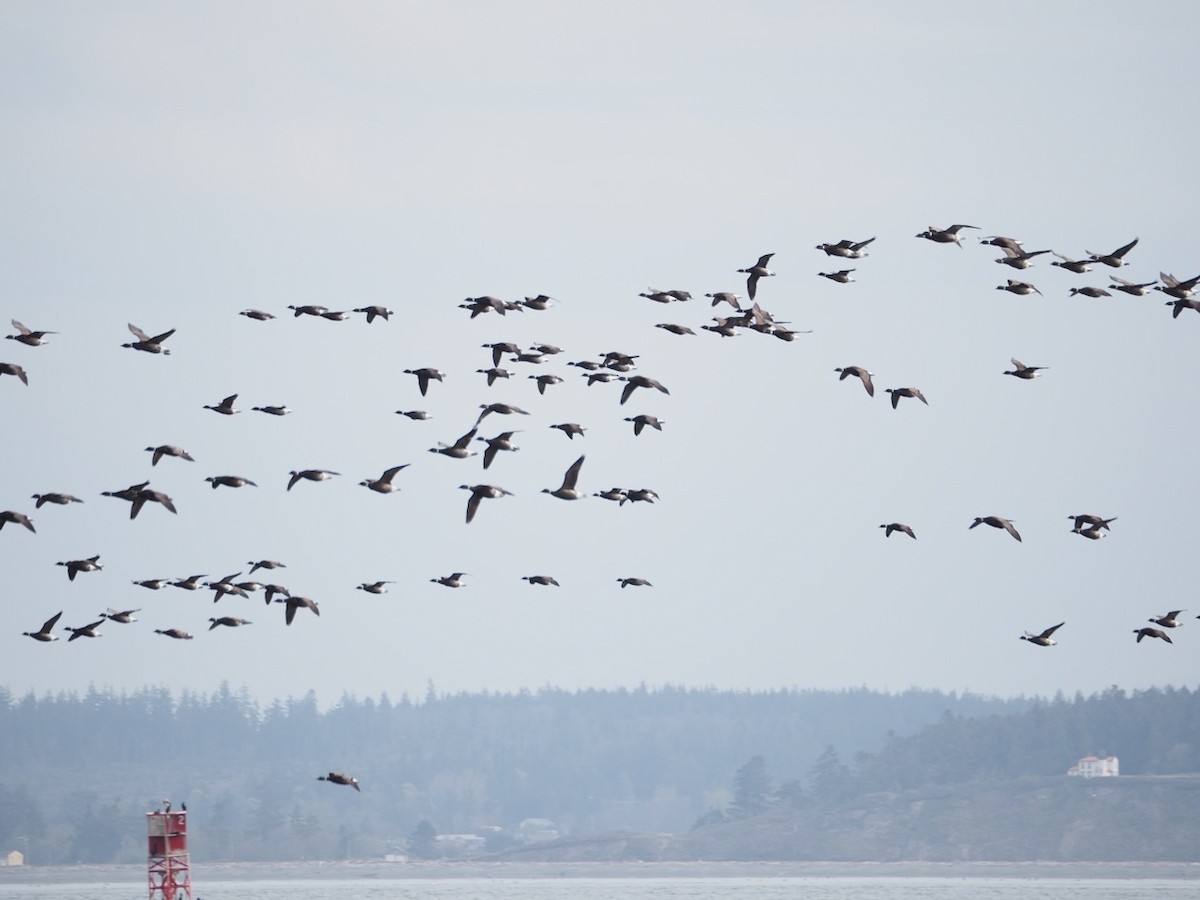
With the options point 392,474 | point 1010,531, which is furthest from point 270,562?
point 1010,531

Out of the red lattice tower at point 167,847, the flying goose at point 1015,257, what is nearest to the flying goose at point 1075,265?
the flying goose at point 1015,257

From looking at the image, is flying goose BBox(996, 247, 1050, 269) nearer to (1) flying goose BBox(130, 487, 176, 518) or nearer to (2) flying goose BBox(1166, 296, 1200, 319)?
(2) flying goose BBox(1166, 296, 1200, 319)

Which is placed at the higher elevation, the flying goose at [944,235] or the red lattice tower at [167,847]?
the flying goose at [944,235]

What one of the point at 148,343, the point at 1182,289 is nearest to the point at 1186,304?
the point at 1182,289

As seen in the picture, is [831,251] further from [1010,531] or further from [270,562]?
[270,562]

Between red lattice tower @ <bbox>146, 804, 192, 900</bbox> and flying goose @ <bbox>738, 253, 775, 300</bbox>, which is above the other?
flying goose @ <bbox>738, 253, 775, 300</bbox>

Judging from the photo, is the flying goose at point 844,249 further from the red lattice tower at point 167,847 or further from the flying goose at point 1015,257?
the red lattice tower at point 167,847

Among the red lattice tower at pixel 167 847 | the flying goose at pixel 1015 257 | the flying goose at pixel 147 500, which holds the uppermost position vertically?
the flying goose at pixel 1015 257

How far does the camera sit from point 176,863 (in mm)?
91125

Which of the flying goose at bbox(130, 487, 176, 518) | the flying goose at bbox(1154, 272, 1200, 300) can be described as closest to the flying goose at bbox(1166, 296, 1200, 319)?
the flying goose at bbox(1154, 272, 1200, 300)

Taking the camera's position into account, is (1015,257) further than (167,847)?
No

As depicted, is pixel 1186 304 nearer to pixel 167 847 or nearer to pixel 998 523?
pixel 998 523

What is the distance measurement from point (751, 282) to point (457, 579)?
48.7ft

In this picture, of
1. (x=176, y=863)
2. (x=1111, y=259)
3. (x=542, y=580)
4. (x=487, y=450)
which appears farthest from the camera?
(x=176, y=863)
